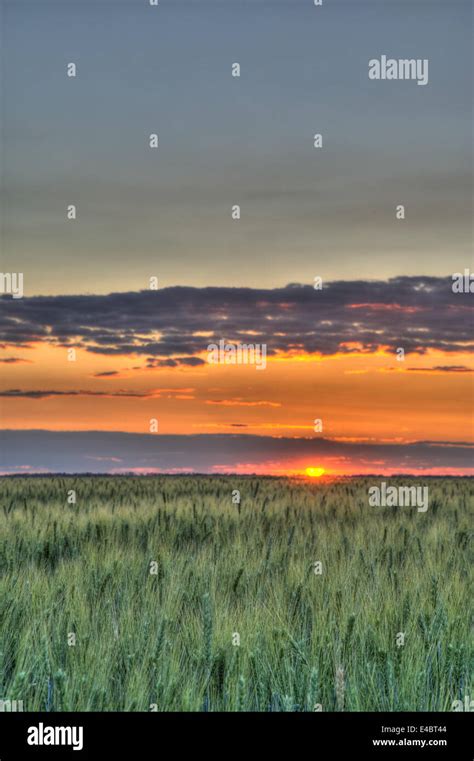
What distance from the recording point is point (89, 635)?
4.79 metres

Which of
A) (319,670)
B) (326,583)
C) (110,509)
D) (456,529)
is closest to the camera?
(319,670)

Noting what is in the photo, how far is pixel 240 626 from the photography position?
485 cm

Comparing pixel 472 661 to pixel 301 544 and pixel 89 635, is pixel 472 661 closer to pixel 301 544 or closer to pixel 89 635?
pixel 89 635

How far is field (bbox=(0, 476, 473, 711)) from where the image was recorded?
4.30m

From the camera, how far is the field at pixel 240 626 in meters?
4.30

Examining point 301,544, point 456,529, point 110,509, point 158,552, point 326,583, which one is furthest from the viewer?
point 110,509

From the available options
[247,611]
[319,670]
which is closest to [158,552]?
[247,611]

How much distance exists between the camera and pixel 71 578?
618 cm

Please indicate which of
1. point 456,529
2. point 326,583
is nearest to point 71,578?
point 326,583

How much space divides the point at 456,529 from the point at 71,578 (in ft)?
15.7
